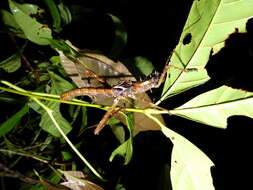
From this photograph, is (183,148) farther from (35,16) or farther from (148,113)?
(35,16)

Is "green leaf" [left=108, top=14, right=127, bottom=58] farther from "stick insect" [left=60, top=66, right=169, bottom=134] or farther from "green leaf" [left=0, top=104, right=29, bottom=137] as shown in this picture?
"green leaf" [left=0, top=104, right=29, bottom=137]

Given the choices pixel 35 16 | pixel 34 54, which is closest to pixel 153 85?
pixel 35 16

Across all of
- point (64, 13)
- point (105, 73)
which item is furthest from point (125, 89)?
point (64, 13)

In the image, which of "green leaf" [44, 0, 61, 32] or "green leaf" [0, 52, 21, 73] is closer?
"green leaf" [44, 0, 61, 32]

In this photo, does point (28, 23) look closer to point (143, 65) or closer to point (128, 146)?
point (143, 65)

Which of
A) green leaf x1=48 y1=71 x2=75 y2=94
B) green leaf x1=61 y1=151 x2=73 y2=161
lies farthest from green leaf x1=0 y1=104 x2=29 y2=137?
green leaf x1=61 y1=151 x2=73 y2=161

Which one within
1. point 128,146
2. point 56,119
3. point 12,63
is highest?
point 12,63
